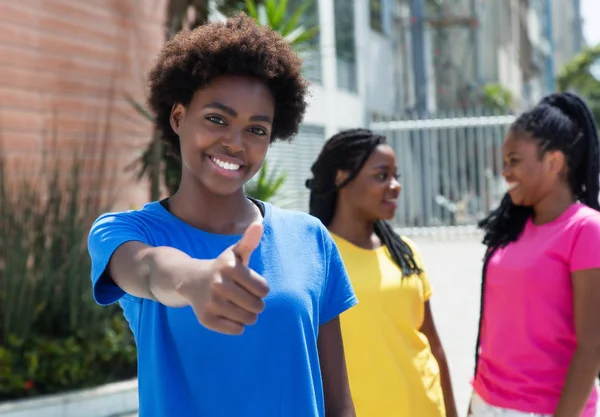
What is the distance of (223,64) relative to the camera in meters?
2.11

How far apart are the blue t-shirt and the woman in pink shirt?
1189 millimetres

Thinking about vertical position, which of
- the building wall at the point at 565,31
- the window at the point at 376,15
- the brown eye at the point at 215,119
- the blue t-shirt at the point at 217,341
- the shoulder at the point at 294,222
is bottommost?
the blue t-shirt at the point at 217,341

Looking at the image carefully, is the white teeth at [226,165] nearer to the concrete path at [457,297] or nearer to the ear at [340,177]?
the ear at [340,177]

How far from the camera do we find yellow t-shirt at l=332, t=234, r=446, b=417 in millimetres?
3232

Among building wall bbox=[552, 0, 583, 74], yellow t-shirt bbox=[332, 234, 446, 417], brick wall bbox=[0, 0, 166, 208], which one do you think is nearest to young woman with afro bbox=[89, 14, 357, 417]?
yellow t-shirt bbox=[332, 234, 446, 417]

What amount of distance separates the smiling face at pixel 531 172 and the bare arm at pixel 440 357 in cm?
54

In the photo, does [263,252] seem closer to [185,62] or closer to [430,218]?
[185,62]

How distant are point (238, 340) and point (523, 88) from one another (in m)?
40.7

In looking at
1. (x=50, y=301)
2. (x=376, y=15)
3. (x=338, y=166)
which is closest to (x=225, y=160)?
(x=338, y=166)

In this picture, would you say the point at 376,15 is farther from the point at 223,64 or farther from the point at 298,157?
the point at 223,64

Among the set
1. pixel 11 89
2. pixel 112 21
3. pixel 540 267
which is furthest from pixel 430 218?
pixel 540 267

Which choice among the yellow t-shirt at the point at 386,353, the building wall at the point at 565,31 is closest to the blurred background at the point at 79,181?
the yellow t-shirt at the point at 386,353

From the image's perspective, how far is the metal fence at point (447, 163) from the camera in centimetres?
1719

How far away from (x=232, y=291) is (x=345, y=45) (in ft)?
54.9
